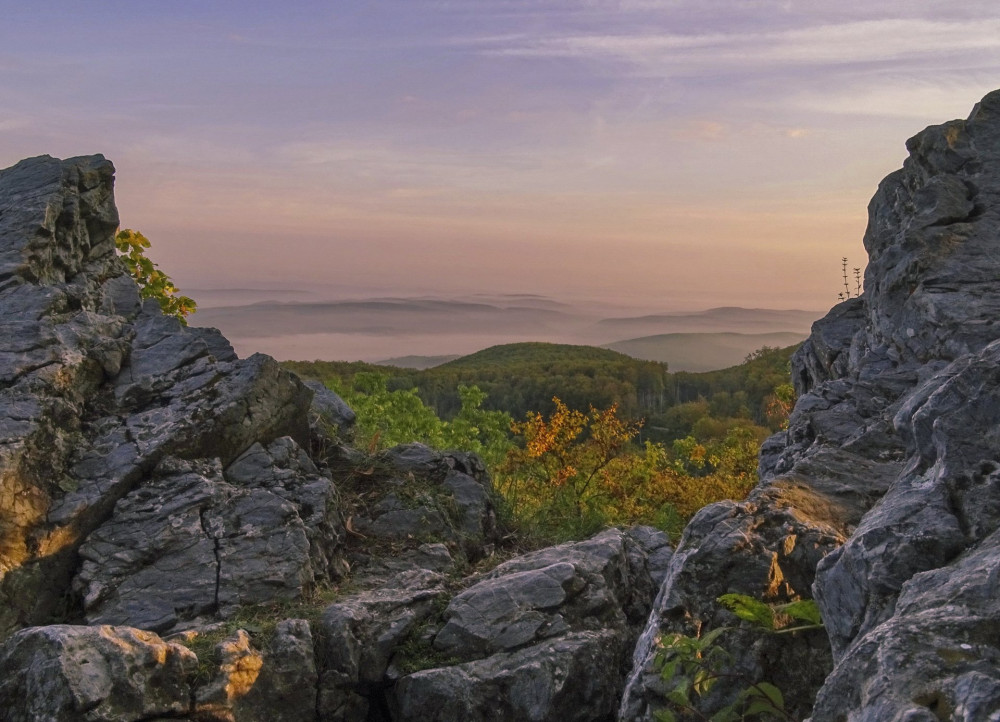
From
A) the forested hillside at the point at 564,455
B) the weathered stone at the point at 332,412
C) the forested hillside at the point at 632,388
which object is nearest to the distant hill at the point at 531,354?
the forested hillside at the point at 632,388

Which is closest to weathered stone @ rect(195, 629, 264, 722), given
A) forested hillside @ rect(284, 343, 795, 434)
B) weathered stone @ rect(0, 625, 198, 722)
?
weathered stone @ rect(0, 625, 198, 722)

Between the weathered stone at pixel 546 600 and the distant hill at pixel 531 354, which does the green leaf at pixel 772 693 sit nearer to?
the weathered stone at pixel 546 600

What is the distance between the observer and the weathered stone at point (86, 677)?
19.2 ft

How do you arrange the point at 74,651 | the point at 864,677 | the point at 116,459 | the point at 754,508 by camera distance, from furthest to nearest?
the point at 116,459 < the point at 754,508 < the point at 74,651 < the point at 864,677

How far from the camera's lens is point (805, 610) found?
5.93 metres

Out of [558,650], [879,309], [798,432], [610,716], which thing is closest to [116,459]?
[558,650]

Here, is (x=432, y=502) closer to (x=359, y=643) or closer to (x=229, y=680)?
(x=359, y=643)

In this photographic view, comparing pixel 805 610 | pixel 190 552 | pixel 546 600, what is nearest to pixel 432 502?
pixel 546 600

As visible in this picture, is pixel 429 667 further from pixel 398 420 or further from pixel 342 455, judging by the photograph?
pixel 398 420

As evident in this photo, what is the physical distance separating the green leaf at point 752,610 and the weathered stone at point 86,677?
4.01m

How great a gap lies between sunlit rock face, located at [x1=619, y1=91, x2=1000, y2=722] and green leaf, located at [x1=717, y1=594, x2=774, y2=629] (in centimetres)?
28

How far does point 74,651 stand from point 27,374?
4.02 metres

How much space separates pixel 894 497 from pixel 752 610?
1.20m

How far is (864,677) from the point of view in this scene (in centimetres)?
399
